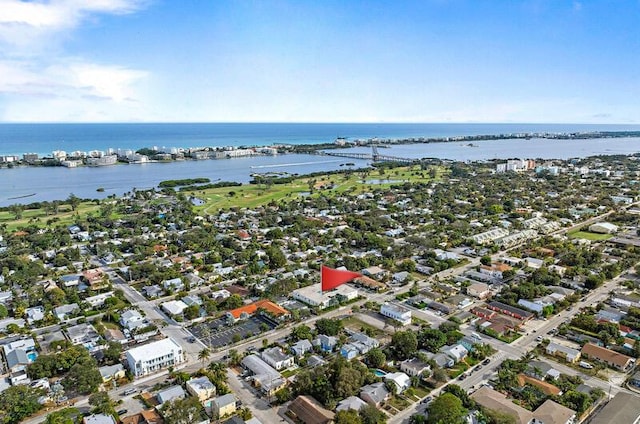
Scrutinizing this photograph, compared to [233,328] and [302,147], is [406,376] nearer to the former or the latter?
[233,328]

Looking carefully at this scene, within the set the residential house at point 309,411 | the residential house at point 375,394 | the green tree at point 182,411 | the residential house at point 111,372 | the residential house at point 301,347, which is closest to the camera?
the green tree at point 182,411

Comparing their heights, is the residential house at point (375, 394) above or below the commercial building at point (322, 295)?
below

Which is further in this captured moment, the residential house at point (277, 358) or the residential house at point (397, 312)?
the residential house at point (397, 312)

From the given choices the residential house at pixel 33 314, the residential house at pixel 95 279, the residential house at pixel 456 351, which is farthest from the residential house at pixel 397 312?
the residential house at pixel 33 314

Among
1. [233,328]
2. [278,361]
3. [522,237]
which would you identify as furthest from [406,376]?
[522,237]

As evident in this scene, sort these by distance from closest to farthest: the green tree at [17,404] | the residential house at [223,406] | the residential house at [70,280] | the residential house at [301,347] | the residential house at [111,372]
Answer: the green tree at [17,404]
the residential house at [223,406]
the residential house at [111,372]
the residential house at [301,347]
the residential house at [70,280]

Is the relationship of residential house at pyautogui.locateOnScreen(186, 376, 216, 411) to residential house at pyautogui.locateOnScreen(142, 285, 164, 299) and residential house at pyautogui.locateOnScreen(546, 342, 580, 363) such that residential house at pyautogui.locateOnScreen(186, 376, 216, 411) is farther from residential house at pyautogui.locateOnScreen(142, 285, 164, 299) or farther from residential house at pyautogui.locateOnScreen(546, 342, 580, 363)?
residential house at pyautogui.locateOnScreen(546, 342, 580, 363)

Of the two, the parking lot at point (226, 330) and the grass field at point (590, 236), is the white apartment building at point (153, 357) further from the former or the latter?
the grass field at point (590, 236)
